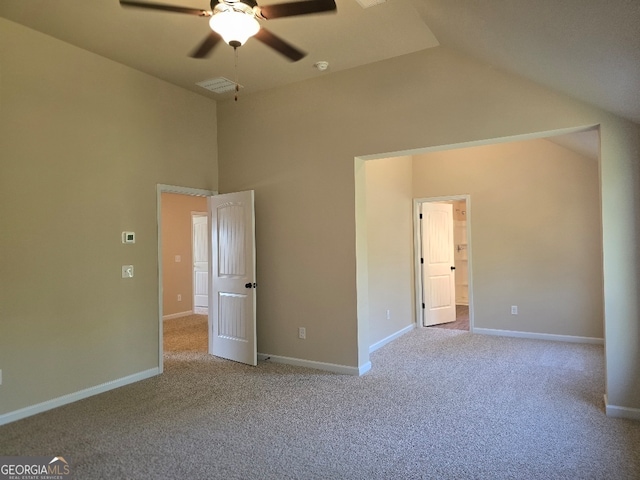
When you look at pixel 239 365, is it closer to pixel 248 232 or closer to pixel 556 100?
pixel 248 232

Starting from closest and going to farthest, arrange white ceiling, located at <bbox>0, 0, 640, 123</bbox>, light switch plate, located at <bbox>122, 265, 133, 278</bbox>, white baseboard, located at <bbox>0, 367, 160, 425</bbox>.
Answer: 1. white ceiling, located at <bbox>0, 0, 640, 123</bbox>
2. white baseboard, located at <bbox>0, 367, 160, 425</bbox>
3. light switch plate, located at <bbox>122, 265, 133, 278</bbox>

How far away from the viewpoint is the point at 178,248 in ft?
25.8

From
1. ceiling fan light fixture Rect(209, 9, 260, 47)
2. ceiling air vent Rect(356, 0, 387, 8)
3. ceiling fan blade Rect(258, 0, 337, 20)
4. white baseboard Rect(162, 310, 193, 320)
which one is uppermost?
ceiling air vent Rect(356, 0, 387, 8)

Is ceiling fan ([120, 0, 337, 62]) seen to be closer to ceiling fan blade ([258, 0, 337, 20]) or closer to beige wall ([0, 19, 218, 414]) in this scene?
ceiling fan blade ([258, 0, 337, 20])

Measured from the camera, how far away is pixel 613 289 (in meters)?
3.11

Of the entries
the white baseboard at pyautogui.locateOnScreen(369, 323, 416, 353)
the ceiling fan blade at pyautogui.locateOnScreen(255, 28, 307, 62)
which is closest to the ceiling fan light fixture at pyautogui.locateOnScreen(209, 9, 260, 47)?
the ceiling fan blade at pyautogui.locateOnScreen(255, 28, 307, 62)

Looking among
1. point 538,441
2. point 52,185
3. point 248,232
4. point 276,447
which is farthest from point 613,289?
point 52,185

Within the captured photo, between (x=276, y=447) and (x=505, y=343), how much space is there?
3859 millimetres

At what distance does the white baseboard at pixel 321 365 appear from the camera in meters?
4.19

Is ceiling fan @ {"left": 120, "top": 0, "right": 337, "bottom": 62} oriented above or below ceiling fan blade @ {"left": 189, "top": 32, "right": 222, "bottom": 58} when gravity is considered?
below

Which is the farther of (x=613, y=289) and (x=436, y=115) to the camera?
(x=436, y=115)

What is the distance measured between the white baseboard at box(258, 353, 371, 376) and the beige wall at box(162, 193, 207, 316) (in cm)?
355

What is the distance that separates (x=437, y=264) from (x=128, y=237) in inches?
189

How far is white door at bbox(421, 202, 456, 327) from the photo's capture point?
655 centimetres
